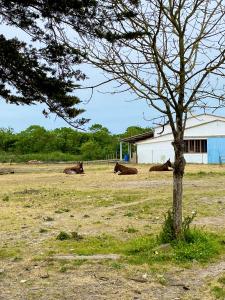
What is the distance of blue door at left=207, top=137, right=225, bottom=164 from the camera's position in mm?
42156

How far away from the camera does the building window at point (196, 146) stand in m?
43.5

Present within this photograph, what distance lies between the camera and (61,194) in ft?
58.5

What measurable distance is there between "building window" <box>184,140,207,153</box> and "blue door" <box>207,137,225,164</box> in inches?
30.9

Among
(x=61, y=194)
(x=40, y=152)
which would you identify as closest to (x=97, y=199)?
(x=61, y=194)

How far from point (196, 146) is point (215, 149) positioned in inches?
84.2

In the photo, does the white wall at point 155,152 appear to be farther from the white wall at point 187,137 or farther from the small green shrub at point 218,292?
the small green shrub at point 218,292

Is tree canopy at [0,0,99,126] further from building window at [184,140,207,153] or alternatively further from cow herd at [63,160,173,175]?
building window at [184,140,207,153]

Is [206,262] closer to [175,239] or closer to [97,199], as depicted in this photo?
[175,239]

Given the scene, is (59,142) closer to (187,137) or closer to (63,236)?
(187,137)

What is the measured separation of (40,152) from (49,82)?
191ft

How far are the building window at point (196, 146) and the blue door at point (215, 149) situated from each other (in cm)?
78

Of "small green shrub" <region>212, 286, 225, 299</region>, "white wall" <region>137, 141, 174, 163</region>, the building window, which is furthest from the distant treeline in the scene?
"small green shrub" <region>212, 286, 225, 299</region>

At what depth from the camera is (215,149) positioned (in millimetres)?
42344

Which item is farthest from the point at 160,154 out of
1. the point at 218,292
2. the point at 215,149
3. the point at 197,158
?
the point at 218,292
